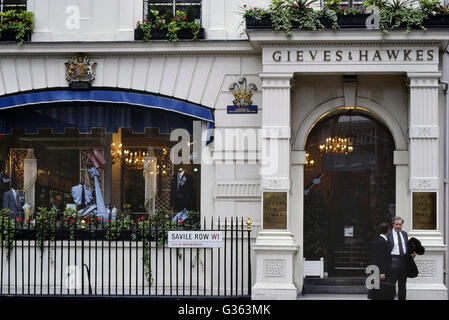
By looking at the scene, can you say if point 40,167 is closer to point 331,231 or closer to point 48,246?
point 48,246

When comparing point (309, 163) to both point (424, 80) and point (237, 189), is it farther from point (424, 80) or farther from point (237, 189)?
point (424, 80)

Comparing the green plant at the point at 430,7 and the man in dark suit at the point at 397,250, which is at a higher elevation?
the green plant at the point at 430,7

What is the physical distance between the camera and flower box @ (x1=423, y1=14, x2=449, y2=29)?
17688 mm

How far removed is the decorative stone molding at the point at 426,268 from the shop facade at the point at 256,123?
63 cm

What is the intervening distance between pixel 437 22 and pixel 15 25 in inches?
377

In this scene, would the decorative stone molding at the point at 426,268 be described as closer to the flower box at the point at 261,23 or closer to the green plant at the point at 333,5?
the green plant at the point at 333,5

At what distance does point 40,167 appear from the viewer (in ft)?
65.0

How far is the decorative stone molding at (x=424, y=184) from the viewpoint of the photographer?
58.0 ft

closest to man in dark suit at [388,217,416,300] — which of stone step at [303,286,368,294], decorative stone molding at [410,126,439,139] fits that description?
decorative stone molding at [410,126,439,139]

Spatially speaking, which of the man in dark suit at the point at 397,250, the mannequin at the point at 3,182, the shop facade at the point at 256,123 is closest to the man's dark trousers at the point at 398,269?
the man in dark suit at the point at 397,250

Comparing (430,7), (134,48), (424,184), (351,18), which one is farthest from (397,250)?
(134,48)
